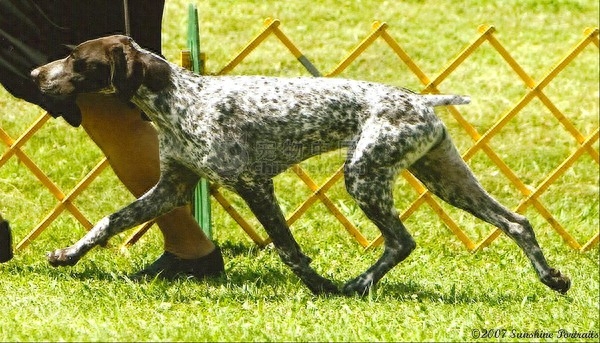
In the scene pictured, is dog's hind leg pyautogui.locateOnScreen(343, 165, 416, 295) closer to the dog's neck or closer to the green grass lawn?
the green grass lawn

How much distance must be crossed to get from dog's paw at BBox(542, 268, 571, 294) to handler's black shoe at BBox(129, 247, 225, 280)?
1328 millimetres

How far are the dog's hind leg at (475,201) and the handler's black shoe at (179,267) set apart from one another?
936 mm

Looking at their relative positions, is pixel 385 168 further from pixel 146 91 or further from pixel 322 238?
pixel 322 238

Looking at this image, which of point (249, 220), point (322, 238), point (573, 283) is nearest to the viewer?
point (573, 283)

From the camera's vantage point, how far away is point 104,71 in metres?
4.47

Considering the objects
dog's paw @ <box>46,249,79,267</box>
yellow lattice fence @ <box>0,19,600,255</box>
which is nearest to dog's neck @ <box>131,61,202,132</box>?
dog's paw @ <box>46,249,79,267</box>

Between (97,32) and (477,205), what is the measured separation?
1.64 m

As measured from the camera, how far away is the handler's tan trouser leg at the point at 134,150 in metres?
4.90

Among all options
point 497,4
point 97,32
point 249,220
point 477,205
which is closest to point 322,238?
point 249,220

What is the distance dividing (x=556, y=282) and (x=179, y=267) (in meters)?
1.50

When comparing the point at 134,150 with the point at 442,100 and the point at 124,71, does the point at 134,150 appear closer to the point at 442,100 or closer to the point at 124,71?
the point at 124,71

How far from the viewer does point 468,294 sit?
4.84 metres

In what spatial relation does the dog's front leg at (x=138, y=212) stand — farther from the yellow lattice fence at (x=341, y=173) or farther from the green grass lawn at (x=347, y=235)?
the yellow lattice fence at (x=341, y=173)

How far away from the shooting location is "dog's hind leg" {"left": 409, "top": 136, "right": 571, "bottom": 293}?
16.0 ft
